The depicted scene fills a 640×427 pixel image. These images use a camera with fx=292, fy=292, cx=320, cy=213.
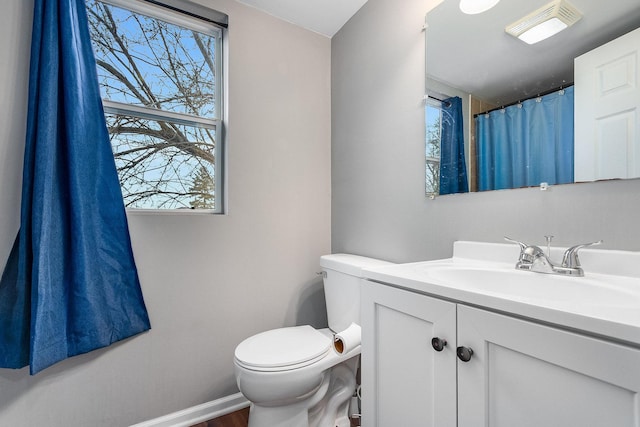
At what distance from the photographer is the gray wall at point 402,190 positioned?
0.85 metres

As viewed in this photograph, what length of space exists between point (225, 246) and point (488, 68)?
56.4 inches

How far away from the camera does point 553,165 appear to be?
2.96 feet

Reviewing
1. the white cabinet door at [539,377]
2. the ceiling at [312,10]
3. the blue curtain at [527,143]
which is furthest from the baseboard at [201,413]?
the ceiling at [312,10]

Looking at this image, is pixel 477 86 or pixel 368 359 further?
pixel 477 86

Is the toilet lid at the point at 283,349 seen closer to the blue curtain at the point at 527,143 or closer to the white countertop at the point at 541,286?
the white countertop at the point at 541,286

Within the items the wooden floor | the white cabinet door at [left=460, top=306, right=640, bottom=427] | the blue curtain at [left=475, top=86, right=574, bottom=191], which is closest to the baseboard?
the wooden floor

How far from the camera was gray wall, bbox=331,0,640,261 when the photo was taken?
849mm

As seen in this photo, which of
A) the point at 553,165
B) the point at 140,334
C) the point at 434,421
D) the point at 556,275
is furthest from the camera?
the point at 140,334

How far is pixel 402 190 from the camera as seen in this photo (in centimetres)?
141

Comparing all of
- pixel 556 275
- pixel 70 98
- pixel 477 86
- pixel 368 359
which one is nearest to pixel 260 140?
pixel 70 98

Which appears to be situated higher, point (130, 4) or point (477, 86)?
point (130, 4)

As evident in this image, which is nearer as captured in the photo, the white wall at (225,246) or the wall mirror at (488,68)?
the wall mirror at (488,68)

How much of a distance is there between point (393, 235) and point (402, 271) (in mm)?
598

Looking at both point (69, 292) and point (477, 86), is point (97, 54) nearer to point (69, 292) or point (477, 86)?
point (69, 292)
